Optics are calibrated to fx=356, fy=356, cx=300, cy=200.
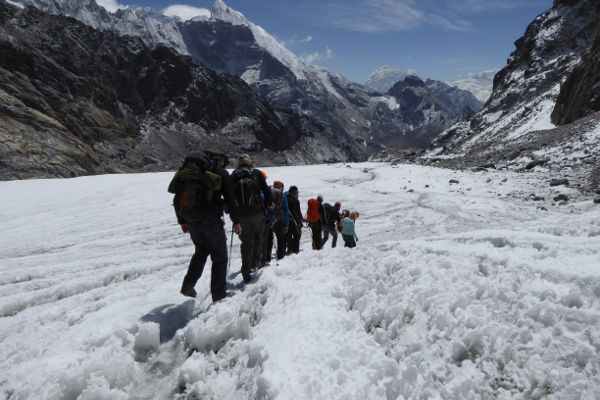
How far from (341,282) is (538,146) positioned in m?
36.7

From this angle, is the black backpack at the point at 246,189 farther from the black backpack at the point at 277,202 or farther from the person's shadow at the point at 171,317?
the black backpack at the point at 277,202

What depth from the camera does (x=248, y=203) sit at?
6375 millimetres

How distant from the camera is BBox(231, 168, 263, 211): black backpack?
635 centimetres

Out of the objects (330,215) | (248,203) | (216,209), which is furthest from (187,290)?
(330,215)

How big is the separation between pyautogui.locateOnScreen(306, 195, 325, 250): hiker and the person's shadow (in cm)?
607

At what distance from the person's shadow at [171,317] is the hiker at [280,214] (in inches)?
139

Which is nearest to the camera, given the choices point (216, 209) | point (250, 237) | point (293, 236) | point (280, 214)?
point (216, 209)

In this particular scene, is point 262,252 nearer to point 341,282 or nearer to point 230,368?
point 341,282

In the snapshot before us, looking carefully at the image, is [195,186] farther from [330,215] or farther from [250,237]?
[330,215]

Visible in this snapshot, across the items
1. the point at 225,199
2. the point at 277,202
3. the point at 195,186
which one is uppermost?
the point at 195,186

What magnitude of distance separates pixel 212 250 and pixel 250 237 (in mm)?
1283

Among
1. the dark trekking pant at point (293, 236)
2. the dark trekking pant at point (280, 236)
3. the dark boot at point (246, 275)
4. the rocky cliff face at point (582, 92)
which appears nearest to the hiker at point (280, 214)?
the dark trekking pant at point (280, 236)

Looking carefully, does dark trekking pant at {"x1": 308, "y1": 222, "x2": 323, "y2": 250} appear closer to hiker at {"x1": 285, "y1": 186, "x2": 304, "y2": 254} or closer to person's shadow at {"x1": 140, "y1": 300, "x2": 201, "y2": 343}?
hiker at {"x1": 285, "y1": 186, "x2": 304, "y2": 254}

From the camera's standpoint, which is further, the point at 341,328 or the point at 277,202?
the point at 277,202
